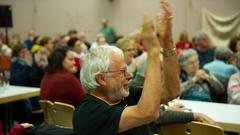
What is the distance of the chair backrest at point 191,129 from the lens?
220 cm

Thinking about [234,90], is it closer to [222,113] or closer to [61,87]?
[222,113]

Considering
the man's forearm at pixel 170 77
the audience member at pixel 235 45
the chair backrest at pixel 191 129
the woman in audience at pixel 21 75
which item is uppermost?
the man's forearm at pixel 170 77

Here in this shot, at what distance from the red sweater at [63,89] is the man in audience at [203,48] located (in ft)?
10.3

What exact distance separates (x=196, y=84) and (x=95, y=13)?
899cm

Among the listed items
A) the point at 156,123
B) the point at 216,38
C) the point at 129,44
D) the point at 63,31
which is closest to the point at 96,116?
the point at 156,123

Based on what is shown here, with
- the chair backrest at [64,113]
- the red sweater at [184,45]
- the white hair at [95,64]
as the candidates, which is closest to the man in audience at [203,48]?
the red sweater at [184,45]

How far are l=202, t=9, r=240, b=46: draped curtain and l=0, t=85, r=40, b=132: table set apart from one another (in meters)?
7.03

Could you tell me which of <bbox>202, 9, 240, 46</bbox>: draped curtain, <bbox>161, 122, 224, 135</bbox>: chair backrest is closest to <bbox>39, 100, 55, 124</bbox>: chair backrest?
<bbox>161, 122, 224, 135</bbox>: chair backrest

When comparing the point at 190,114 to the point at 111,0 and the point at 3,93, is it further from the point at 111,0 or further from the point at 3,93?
the point at 111,0

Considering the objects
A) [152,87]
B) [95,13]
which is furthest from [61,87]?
[95,13]

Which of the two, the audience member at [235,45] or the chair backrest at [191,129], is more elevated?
the audience member at [235,45]

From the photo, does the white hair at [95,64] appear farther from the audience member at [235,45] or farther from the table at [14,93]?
the audience member at [235,45]

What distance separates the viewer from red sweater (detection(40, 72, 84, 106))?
394 cm

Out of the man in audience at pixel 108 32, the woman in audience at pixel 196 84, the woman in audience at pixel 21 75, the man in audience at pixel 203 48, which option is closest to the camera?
the woman in audience at pixel 196 84
